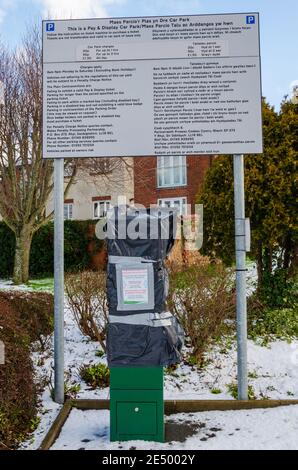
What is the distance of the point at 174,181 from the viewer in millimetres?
24156

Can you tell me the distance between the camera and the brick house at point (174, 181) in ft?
76.2

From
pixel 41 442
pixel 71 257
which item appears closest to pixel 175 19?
pixel 41 442

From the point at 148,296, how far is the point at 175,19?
2.86 m

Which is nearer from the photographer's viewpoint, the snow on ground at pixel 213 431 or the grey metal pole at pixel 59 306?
the snow on ground at pixel 213 431

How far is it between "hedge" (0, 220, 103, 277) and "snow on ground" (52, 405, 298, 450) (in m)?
14.6

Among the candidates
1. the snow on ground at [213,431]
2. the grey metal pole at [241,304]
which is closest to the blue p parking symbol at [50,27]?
the grey metal pole at [241,304]

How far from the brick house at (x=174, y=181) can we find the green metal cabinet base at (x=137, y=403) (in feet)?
62.7

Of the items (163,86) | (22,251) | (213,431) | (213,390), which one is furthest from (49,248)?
(213,431)

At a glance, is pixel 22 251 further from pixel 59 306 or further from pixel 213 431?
pixel 213 431

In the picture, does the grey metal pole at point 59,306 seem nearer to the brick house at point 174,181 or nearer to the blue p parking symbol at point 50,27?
the blue p parking symbol at point 50,27

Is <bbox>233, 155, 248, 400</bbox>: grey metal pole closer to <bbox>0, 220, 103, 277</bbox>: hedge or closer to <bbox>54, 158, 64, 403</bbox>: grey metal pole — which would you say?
<bbox>54, 158, 64, 403</bbox>: grey metal pole

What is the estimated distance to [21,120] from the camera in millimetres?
15875

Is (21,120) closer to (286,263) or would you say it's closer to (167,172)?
(167,172)

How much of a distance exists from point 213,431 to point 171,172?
2059 centimetres
